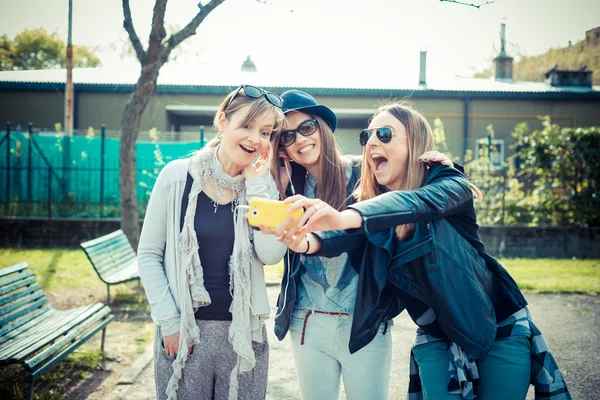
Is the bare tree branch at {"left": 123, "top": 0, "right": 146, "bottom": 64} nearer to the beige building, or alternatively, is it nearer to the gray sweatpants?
the gray sweatpants

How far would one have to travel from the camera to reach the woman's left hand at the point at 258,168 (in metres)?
2.40

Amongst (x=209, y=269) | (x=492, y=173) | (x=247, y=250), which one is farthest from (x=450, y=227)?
(x=492, y=173)

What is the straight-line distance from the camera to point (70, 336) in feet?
13.0

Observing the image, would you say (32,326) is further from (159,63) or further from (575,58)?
(575,58)

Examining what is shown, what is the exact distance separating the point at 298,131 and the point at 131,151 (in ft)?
20.0

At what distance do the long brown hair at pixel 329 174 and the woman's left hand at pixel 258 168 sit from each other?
17cm

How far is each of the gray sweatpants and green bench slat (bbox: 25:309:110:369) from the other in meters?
1.54

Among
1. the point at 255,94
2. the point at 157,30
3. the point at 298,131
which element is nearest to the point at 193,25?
the point at 157,30

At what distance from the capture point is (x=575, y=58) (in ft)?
92.6

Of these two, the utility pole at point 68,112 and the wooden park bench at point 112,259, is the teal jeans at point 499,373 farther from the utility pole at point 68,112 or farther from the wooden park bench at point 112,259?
the utility pole at point 68,112

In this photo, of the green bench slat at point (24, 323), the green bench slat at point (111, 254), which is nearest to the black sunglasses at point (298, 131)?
the green bench slat at point (24, 323)

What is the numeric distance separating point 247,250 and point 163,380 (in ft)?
2.37

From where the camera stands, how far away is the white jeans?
236 cm

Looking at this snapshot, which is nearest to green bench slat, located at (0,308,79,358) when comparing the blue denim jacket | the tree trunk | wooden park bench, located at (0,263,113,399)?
wooden park bench, located at (0,263,113,399)
